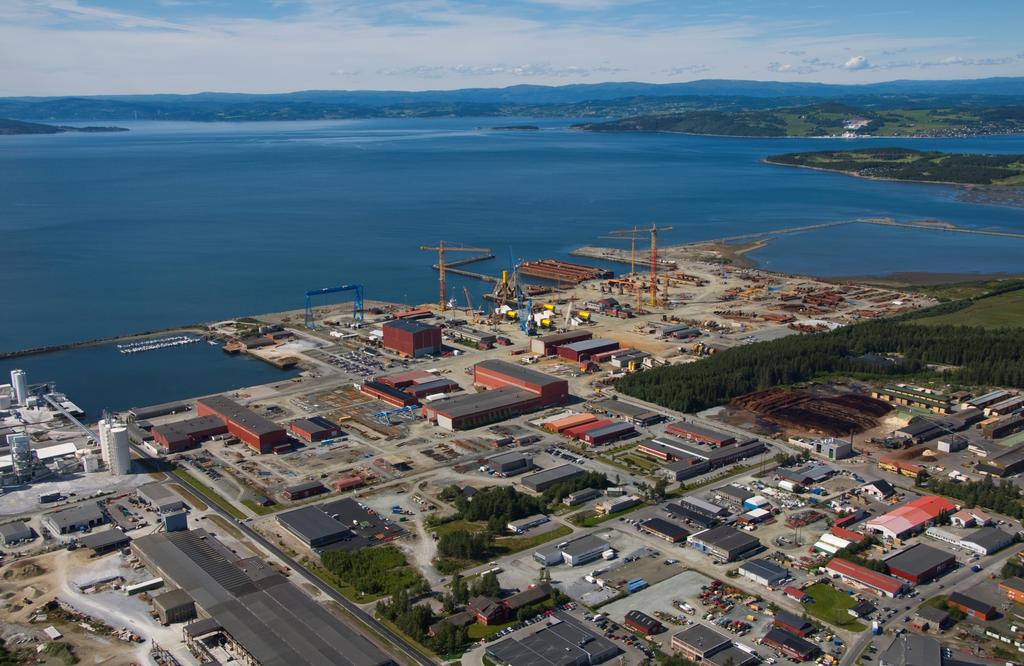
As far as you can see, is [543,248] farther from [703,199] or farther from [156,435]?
[156,435]

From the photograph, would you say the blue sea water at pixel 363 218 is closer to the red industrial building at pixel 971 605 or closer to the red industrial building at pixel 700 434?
the red industrial building at pixel 700 434

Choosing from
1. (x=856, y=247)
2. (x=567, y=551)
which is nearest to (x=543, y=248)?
(x=856, y=247)

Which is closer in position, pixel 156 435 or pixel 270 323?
pixel 156 435

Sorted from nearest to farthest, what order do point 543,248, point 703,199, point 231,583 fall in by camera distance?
point 231,583 → point 543,248 → point 703,199

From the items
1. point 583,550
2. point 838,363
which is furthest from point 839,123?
point 583,550

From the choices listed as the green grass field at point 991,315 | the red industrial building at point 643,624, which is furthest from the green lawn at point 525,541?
the green grass field at point 991,315
